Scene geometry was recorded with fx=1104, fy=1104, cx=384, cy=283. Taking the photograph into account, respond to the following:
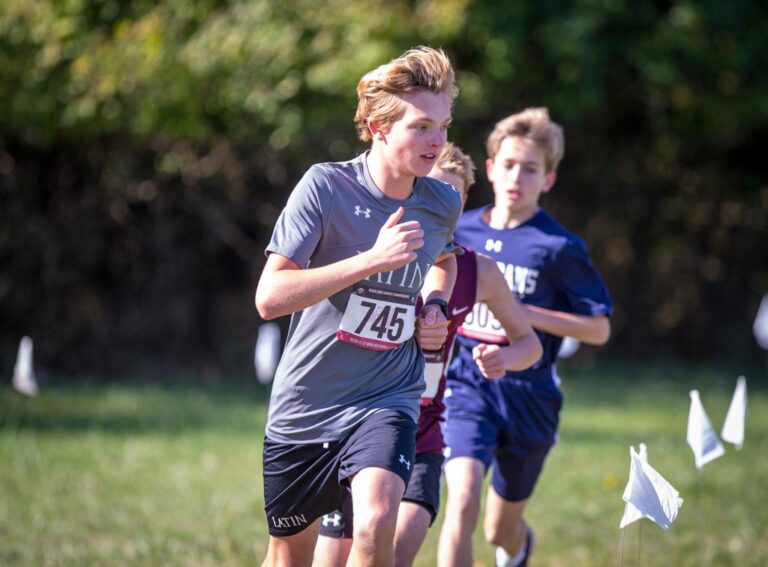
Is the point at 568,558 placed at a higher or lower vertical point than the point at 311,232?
lower

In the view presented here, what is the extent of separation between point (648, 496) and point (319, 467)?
109 centimetres

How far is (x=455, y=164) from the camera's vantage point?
181 inches

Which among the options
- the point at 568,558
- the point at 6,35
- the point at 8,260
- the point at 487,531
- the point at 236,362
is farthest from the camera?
the point at 236,362

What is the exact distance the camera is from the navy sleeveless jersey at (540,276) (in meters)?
5.05

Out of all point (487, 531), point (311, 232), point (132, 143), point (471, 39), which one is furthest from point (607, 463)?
point (132, 143)

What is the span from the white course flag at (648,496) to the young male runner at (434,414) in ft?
2.18

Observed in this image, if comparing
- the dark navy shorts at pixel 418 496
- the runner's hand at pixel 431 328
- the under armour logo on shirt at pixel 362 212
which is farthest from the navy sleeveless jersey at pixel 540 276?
the under armour logo on shirt at pixel 362 212

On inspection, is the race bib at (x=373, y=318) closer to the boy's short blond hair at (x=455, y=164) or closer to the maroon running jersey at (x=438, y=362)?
the maroon running jersey at (x=438, y=362)

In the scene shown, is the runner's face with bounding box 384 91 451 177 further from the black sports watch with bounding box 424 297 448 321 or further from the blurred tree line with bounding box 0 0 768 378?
the blurred tree line with bounding box 0 0 768 378

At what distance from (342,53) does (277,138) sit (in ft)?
4.00

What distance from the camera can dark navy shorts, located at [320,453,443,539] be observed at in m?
4.10

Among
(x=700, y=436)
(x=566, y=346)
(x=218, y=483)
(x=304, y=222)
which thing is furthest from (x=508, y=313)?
(x=218, y=483)

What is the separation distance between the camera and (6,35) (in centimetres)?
1128

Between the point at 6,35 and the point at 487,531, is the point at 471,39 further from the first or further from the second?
the point at 487,531
